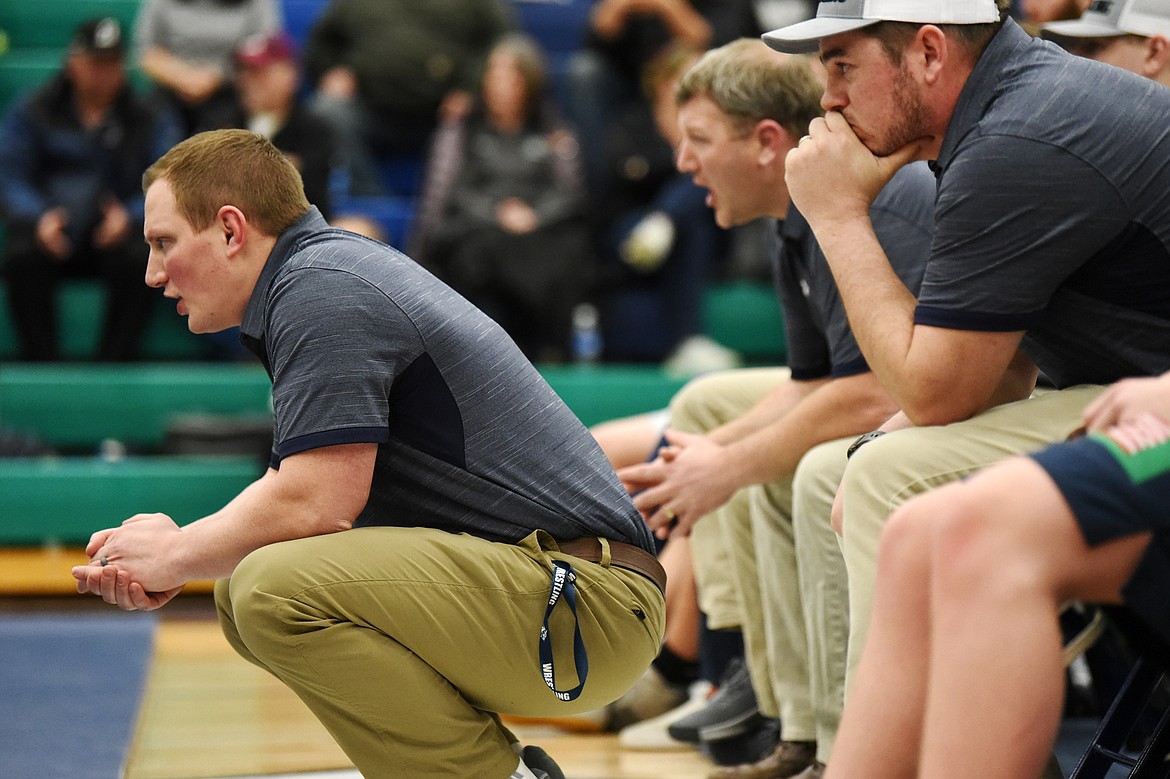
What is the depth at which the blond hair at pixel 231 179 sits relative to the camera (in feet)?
6.68

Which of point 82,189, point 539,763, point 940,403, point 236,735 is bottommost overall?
point 236,735

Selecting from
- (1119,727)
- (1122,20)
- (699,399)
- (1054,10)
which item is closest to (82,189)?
(699,399)

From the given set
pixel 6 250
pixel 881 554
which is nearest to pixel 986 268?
pixel 881 554

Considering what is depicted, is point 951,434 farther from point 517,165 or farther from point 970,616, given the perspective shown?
point 517,165

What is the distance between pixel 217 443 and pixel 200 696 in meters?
1.50

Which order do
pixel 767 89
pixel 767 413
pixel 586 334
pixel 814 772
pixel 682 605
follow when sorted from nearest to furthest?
1. pixel 814 772
2. pixel 767 89
3. pixel 767 413
4. pixel 682 605
5. pixel 586 334

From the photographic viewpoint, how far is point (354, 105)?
592cm

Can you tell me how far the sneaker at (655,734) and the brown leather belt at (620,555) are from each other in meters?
0.77

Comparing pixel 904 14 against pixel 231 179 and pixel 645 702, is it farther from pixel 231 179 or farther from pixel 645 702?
pixel 645 702

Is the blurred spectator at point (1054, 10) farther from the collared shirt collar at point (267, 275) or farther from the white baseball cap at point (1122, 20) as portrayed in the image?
the collared shirt collar at point (267, 275)

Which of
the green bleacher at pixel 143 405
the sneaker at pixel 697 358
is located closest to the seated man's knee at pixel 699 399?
the green bleacher at pixel 143 405

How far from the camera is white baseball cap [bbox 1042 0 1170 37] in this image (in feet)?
8.29

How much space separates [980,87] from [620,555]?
0.84 m

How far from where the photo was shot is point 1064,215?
1.74 meters
